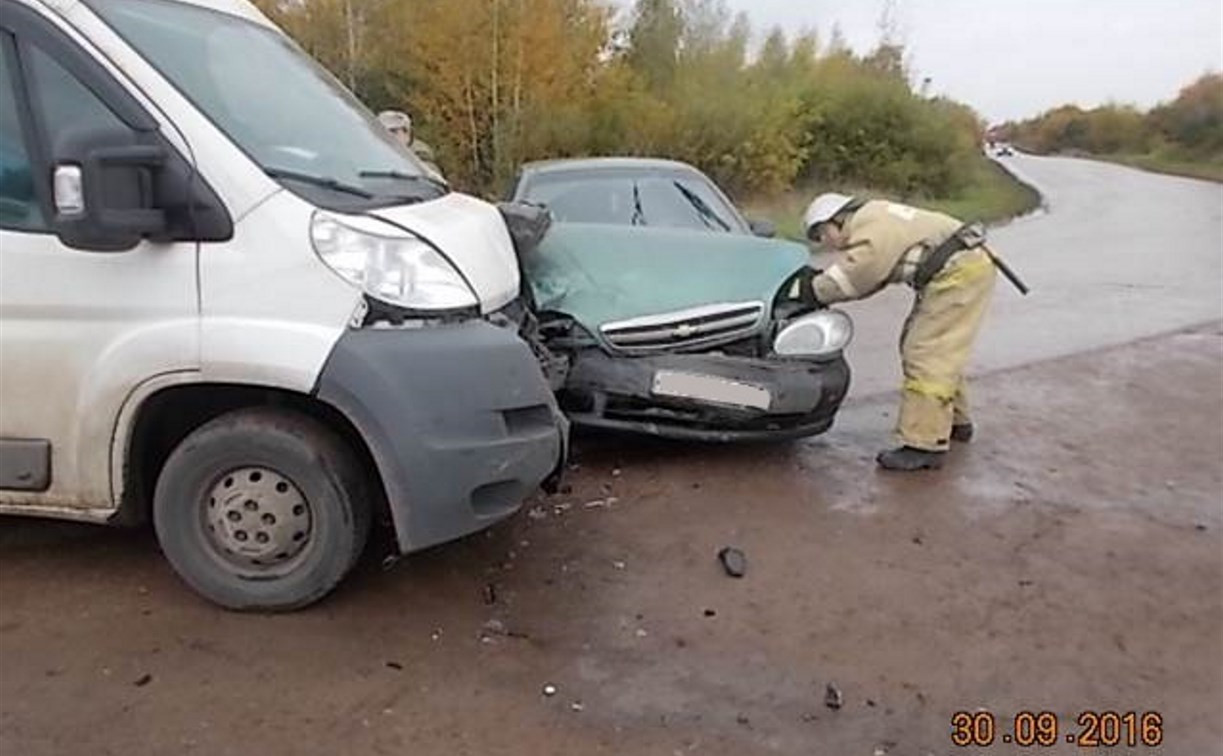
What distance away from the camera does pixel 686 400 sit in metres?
5.32

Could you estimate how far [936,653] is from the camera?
3742 millimetres

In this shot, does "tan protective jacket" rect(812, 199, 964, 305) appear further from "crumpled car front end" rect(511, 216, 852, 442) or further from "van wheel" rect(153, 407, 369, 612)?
"van wheel" rect(153, 407, 369, 612)

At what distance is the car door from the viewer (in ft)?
11.8

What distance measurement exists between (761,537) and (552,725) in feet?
5.75

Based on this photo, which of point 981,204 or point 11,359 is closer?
point 11,359

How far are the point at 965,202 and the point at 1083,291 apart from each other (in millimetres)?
19390

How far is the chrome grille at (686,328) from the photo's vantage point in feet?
17.6

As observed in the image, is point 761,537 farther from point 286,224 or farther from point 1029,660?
point 286,224

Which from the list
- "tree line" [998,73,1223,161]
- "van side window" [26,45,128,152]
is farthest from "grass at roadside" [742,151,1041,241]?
"tree line" [998,73,1223,161]

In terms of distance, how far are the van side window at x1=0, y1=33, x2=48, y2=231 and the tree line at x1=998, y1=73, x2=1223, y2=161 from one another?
2480 inches

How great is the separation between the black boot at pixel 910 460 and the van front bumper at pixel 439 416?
250 cm


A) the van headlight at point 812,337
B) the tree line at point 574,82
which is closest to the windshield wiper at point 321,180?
the van headlight at point 812,337

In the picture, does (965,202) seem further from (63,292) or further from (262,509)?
(63,292)

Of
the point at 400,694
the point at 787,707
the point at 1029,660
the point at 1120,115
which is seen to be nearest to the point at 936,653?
the point at 1029,660
